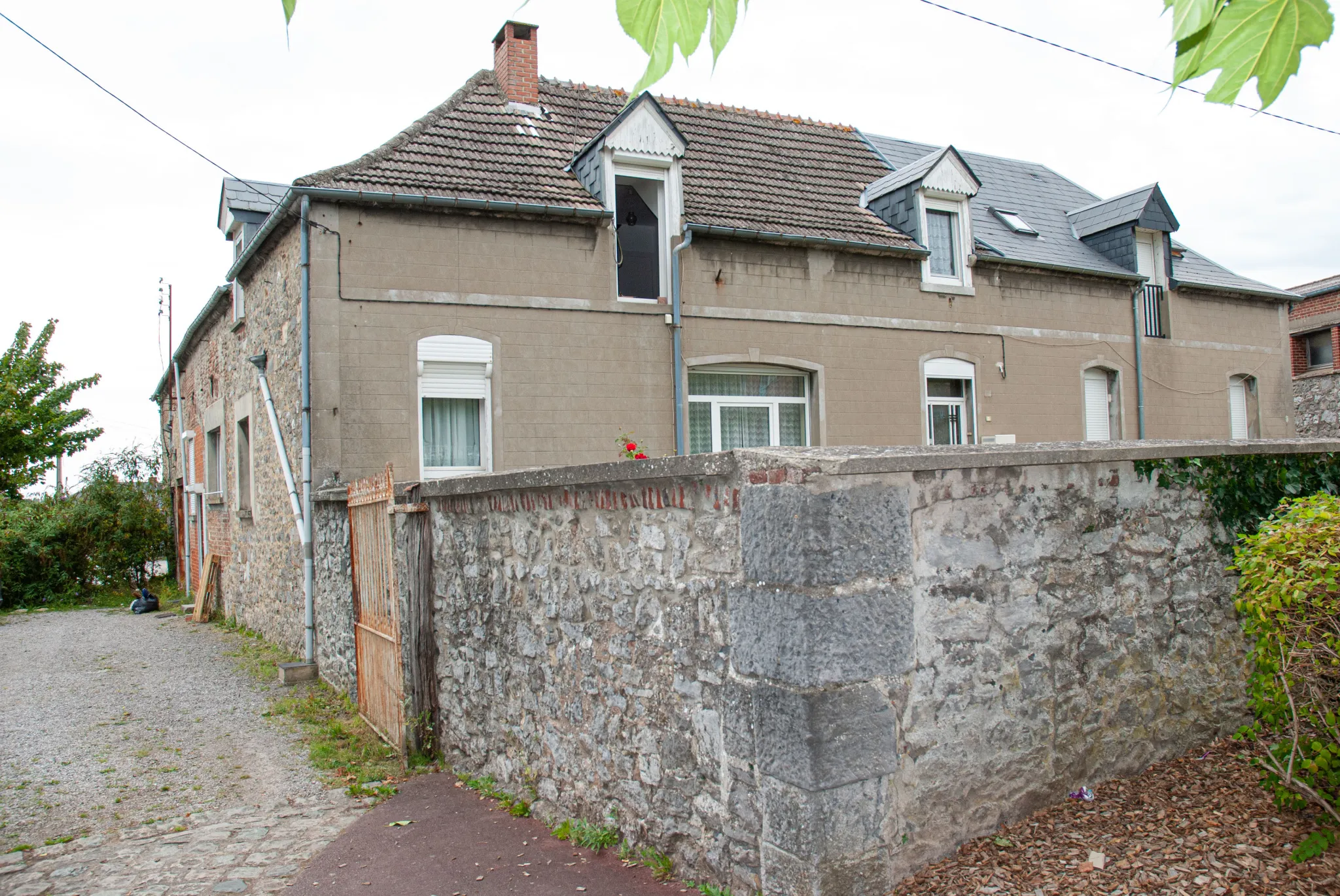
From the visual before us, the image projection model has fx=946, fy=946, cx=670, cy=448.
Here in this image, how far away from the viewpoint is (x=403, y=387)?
33.0 ft

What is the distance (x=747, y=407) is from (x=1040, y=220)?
7.28m

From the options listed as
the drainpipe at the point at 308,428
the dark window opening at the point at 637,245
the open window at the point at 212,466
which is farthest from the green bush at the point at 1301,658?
the open window at the point at 212,466

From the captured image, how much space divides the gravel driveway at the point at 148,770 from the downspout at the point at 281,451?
5.45ft

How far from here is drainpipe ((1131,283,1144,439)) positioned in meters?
14.9

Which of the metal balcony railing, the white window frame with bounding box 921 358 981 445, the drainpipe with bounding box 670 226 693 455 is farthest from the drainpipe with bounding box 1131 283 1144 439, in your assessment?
the drainpipe with bounding box 670 226 693 455

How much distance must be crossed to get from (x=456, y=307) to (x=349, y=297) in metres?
1.11

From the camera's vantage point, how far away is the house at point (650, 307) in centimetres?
1007

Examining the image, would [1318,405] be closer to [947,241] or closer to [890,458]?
[947,241]

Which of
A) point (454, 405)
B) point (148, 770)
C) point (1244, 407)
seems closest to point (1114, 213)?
point (1244, 407)

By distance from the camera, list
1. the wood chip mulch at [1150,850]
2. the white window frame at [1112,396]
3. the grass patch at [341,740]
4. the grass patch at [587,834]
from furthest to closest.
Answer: the white window frame at [1112,396] → the grass patch at [341,740] → the grass patch at [587,834] → the wood chip mulch at [1150,850]

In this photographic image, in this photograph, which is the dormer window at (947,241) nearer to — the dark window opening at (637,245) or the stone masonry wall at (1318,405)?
A: the dark window opening at (637,245)

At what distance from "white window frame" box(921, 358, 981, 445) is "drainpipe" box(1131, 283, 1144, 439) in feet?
10.9

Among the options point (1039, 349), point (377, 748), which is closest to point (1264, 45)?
point (377, 748)

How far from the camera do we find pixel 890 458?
11.3 feet
